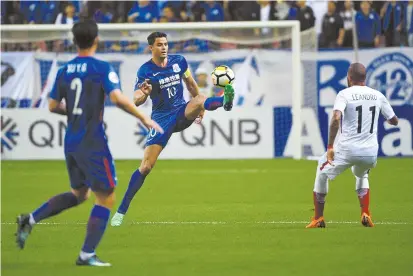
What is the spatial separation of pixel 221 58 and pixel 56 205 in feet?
45.8

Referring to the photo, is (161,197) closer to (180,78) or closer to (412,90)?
(180,78)

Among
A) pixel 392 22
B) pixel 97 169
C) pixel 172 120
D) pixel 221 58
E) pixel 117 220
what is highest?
pixel 97 169

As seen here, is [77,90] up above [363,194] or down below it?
above

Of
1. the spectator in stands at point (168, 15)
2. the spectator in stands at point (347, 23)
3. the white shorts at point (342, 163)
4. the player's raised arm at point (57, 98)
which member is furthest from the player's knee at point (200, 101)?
the spectator in stands at point (347, 23)

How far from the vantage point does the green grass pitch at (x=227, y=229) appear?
29.7ft

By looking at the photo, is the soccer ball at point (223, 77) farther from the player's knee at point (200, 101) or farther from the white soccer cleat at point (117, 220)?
the white soccer cleat at point (117, 220)

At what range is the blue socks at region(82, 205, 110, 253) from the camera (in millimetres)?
8883

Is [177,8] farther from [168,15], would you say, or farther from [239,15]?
[239,15]

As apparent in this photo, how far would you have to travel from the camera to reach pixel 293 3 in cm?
2370

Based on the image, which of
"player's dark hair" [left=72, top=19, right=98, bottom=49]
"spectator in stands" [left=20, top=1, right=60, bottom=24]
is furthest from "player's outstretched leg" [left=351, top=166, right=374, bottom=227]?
"spectator in stands" [left=20, top=1, right=60, bottom=24]

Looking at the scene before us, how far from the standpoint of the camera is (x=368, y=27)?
2331 cm

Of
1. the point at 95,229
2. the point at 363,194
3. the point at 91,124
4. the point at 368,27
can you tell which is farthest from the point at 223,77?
the point at 368,27

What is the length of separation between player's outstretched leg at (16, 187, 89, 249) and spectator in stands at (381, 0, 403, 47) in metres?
14.9

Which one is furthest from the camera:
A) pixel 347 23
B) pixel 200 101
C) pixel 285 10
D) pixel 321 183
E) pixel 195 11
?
pixel 195 11
